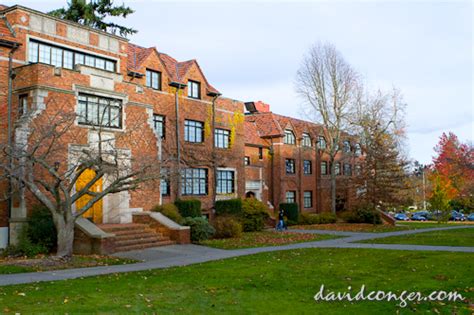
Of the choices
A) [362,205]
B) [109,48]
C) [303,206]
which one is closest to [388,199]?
[362,205]

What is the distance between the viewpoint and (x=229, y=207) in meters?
29.5

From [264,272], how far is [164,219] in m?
10.3

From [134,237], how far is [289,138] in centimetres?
2641

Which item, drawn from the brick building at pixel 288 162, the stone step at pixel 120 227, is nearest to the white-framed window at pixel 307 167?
the brick building at pixel 288 162

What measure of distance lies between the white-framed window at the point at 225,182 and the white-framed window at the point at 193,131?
278 cm

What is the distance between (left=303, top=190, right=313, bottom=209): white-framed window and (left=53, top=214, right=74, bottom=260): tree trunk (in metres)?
32.0

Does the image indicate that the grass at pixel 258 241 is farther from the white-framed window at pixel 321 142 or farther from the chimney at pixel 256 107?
the white-framed window at pixel 321 142

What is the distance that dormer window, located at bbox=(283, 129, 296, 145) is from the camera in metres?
43.8

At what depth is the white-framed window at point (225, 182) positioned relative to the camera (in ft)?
104

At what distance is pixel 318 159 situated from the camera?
48.2 meters

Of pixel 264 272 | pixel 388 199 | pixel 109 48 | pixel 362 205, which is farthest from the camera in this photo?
pixel 362 205

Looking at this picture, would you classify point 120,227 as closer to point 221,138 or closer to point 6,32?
point 6,32

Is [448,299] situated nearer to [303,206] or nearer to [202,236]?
[202,236]

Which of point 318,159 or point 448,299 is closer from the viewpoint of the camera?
point 448,299
